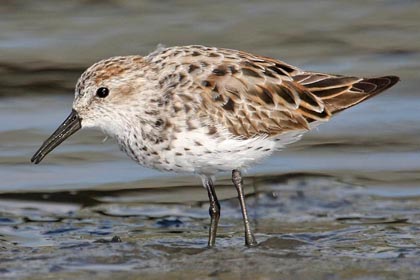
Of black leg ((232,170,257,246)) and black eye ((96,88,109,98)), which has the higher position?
black eye ((96,88,109,98))

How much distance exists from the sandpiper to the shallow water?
658mm

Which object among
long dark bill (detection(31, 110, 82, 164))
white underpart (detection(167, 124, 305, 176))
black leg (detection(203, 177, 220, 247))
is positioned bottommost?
black leg (detection(203, 177, 220, 247))

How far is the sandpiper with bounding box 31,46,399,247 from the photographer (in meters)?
8.54

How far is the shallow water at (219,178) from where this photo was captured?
8056 mm

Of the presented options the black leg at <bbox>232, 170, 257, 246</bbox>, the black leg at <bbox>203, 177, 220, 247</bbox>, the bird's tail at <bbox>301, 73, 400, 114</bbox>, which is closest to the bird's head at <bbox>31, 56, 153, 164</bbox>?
the black leg at <bbox>203, 177, 220, 247</bbox>

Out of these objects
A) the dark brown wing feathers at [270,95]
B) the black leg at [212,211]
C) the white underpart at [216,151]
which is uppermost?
the dark brown wing feathers at [270,95]

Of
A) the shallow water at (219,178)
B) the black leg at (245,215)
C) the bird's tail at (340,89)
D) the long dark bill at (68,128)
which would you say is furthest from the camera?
the bird's tail at (340,89)

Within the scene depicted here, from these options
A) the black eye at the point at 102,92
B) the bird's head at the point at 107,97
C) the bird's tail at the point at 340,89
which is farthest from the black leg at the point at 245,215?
the black eye at the point at 102,92

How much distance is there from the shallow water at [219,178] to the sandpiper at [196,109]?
2.16 ft

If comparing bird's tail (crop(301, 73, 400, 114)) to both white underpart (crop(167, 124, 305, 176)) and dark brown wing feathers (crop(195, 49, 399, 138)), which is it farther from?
white underpart (crop(167, 124, 305, 176))

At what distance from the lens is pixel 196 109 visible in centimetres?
857

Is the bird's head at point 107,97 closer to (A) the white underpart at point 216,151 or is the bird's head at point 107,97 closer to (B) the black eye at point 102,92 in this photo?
(B) the black eye at point 102,92

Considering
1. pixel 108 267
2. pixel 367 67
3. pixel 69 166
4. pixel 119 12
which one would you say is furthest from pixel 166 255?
pixel 119 12

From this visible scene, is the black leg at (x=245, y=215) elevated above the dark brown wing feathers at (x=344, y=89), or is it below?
below
